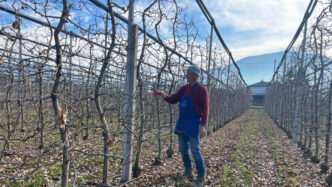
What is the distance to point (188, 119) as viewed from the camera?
316cm

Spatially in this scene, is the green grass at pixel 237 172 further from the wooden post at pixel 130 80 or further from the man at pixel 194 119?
the wooden post at pixel 130 80

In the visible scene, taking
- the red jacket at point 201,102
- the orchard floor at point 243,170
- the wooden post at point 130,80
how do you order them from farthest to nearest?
the orchard floor at point 243,170, the red jacket at point 201,102, the wooden post at point 130,80

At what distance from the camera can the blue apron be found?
311 cm

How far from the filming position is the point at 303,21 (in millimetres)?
7504

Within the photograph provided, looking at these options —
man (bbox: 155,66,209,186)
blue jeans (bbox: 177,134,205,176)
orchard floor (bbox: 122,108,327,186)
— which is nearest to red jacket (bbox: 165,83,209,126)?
man (bbox: 155,66,209,186)

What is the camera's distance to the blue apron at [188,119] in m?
3.11

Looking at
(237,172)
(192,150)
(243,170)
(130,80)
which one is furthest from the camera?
(243,170)

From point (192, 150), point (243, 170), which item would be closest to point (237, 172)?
point (243, 170)

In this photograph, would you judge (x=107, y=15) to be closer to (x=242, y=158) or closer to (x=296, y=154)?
(x=242, y=158)

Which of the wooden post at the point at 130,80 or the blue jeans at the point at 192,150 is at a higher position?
the wooden post at the point at 130,80

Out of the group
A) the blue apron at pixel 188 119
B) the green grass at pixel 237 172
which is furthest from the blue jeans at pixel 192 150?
the green grass at pixel 237 172

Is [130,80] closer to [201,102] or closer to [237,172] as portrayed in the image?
[201,102]

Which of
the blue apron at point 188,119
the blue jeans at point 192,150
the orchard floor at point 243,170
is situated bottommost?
the orchard floor at point 243,170

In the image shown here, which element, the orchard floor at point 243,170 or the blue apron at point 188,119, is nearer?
the blue apron at point 188,119
